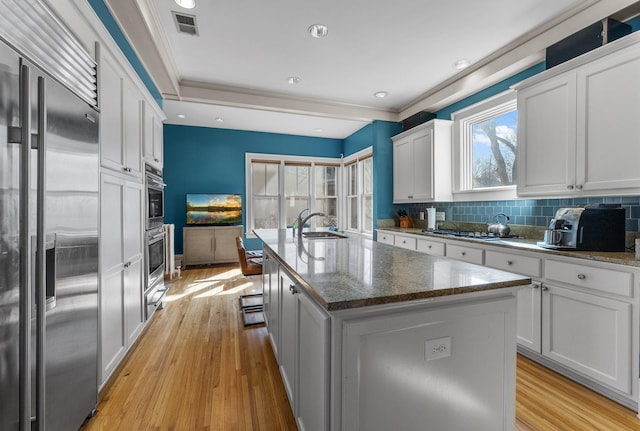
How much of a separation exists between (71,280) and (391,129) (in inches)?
176

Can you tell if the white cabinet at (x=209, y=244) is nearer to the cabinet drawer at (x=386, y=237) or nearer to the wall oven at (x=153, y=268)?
the wall oven at (x=153, y=268)

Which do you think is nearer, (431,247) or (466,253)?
(466,253)

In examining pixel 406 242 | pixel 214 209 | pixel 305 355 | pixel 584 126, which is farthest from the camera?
pixel 214 209

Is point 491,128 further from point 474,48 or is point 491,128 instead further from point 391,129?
point 391,129

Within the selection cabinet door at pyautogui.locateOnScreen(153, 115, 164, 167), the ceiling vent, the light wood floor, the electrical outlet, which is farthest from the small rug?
the ceiling vent

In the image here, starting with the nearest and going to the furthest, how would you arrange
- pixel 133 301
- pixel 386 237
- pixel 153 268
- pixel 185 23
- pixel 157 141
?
pixel 133 301
pixel 185 23
pixel 153 268
pixel 157 141
pixel 386 237

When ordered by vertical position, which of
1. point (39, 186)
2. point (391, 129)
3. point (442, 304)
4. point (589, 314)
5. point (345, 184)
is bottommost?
point (589, 314)

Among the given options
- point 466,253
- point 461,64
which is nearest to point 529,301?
point 466,253

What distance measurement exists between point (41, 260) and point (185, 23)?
229 cm

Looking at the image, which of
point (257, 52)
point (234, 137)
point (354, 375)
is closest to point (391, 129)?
point (257, 52)

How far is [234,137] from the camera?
19.4 feet

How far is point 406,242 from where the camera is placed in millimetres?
3818

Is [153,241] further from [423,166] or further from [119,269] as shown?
[423,166]

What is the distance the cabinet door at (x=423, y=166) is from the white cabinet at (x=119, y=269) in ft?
11.1
